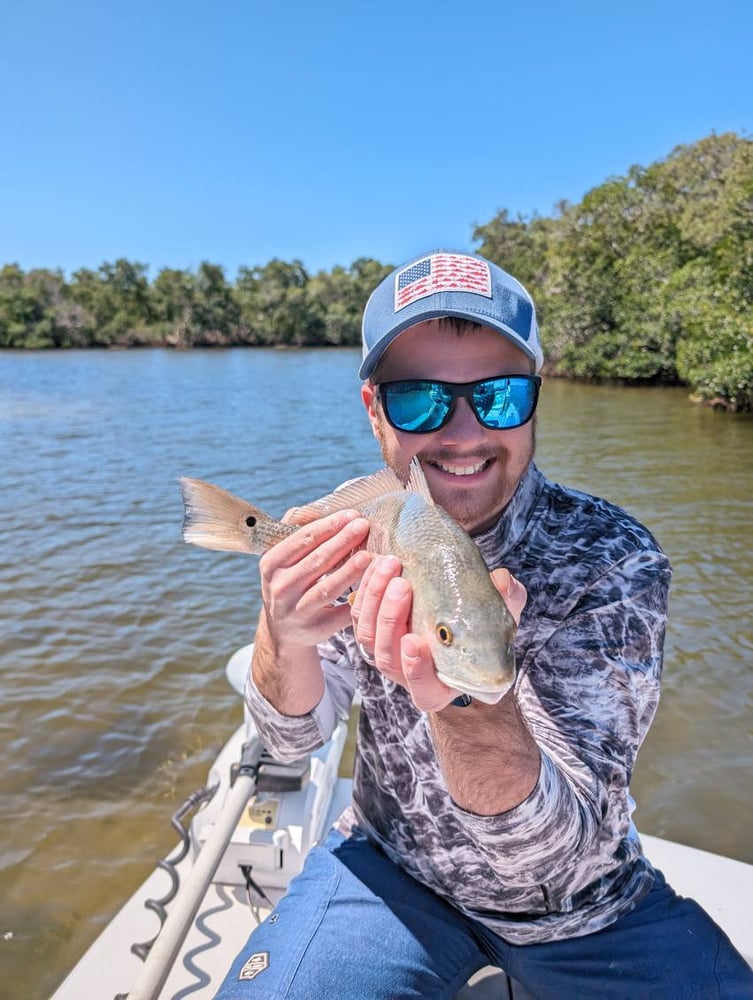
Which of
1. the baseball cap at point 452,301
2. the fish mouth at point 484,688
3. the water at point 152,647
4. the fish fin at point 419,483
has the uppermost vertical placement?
the baseball cap at point 452,301

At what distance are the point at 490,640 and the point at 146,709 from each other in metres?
5.25

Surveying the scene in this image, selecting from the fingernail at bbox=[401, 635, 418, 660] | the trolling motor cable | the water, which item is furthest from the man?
the water

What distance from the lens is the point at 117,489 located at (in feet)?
44.1

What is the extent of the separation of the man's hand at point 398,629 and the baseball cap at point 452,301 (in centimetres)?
91

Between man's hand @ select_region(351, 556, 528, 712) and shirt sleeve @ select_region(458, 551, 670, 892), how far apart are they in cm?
36

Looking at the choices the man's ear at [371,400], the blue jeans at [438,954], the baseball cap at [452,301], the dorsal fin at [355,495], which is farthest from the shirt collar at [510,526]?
the blue jeans at [438,954]

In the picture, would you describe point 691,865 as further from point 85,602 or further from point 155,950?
point 85,602

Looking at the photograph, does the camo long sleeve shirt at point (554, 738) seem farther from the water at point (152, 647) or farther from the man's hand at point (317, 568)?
the water at point (152, 647)

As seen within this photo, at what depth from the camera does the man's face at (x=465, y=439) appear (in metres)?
2.25

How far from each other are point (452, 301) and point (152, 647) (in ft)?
19.2

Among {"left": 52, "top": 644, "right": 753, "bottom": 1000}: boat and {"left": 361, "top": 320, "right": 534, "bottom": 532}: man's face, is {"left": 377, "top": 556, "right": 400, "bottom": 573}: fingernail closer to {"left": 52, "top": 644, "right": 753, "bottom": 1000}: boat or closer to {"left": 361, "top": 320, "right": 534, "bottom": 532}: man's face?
{"left": 361, "top": 320, "right": 534, "bottom": 532}: man's face

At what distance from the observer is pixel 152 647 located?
6.99 metres

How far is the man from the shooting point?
64.6 inches

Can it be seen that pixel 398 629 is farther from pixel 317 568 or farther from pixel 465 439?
pixel 465 439
